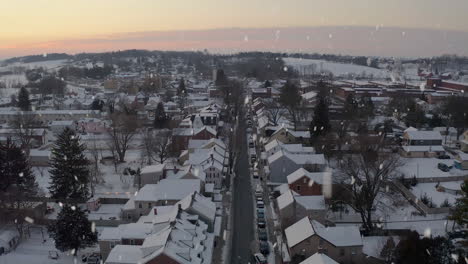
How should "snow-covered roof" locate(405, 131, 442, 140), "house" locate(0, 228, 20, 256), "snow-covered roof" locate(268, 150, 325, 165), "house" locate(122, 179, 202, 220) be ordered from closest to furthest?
"house" locate(0, 228, 20, 256) → "house" locate(122, 179, 202, 220) → "snow-covered roof" locate(268, 150, 325, 165) → "snow-covered roof" locate(405, 131, 442, 140)

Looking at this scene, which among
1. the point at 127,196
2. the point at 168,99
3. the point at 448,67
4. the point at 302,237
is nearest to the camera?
the point at 302,237

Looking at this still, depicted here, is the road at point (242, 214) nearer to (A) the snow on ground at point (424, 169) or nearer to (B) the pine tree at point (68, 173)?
(B) the pine tree at point (68, 173)

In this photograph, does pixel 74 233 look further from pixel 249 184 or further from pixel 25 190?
pixel 249 184

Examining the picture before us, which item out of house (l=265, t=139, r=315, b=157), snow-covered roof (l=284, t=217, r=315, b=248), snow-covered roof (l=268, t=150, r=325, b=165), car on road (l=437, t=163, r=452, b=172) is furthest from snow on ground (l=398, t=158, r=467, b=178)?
snow-covered roof (l=284, t=217, r=315, b=248)

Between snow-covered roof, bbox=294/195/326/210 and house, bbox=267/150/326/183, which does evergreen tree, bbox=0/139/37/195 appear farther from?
snow-covered roof, bbox=294/195/326/210

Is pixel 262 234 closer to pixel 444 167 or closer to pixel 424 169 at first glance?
pixel 424 169

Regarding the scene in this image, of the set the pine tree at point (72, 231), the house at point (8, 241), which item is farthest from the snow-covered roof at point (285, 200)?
the house at point (8, 241)

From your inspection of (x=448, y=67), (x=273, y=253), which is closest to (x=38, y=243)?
(x=273, y=253)
